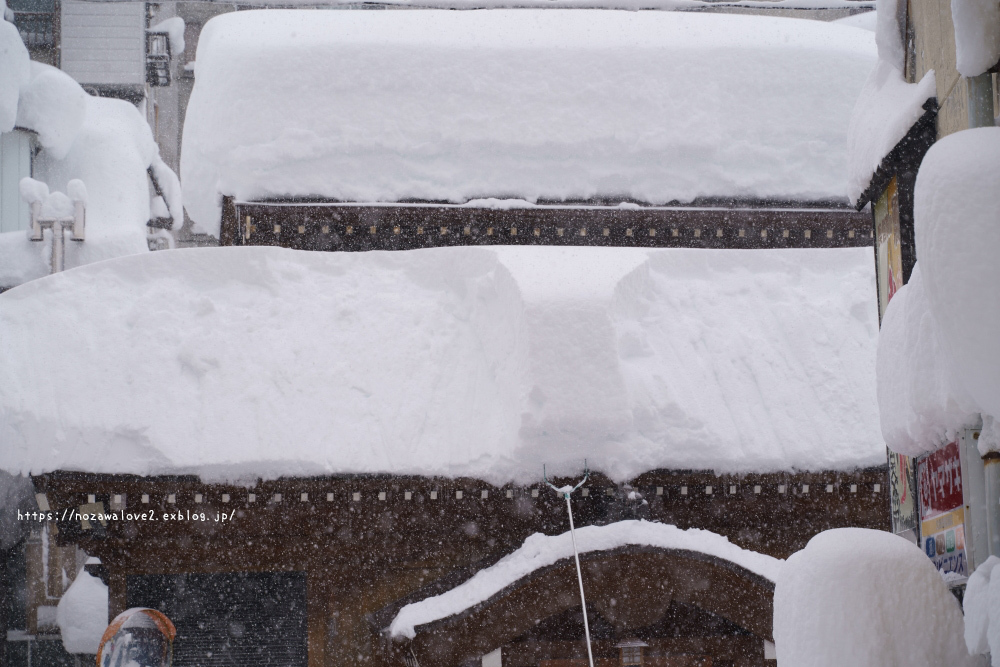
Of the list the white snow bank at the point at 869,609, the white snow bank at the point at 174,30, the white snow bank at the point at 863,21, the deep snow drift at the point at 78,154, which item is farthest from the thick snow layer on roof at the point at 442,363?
the white snow bank at the point at 174,30

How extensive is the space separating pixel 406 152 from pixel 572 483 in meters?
3.10

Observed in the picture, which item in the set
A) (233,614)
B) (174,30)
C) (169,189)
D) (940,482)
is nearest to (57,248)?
(169,189)

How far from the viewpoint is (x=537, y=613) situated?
15.7 feet

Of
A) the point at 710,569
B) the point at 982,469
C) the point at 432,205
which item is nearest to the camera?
the point at 982,469

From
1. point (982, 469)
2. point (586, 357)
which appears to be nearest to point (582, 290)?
point (586, 357)

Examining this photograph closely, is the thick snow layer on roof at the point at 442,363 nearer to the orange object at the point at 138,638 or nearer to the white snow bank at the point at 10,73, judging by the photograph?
the orange object at the point at 138,638

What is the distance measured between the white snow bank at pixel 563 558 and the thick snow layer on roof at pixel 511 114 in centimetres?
285

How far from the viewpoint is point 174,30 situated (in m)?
15.3

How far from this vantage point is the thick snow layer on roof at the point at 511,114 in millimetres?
6672

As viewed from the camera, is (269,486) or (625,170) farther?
(625,170)

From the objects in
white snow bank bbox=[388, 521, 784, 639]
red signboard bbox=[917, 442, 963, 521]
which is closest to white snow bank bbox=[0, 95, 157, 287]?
white snow bank bbox=[388, 521, 784, 639]

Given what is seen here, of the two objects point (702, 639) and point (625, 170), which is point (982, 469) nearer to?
point (702, 639)

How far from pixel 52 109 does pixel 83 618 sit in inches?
269

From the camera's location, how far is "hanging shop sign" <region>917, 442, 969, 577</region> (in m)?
2.81
